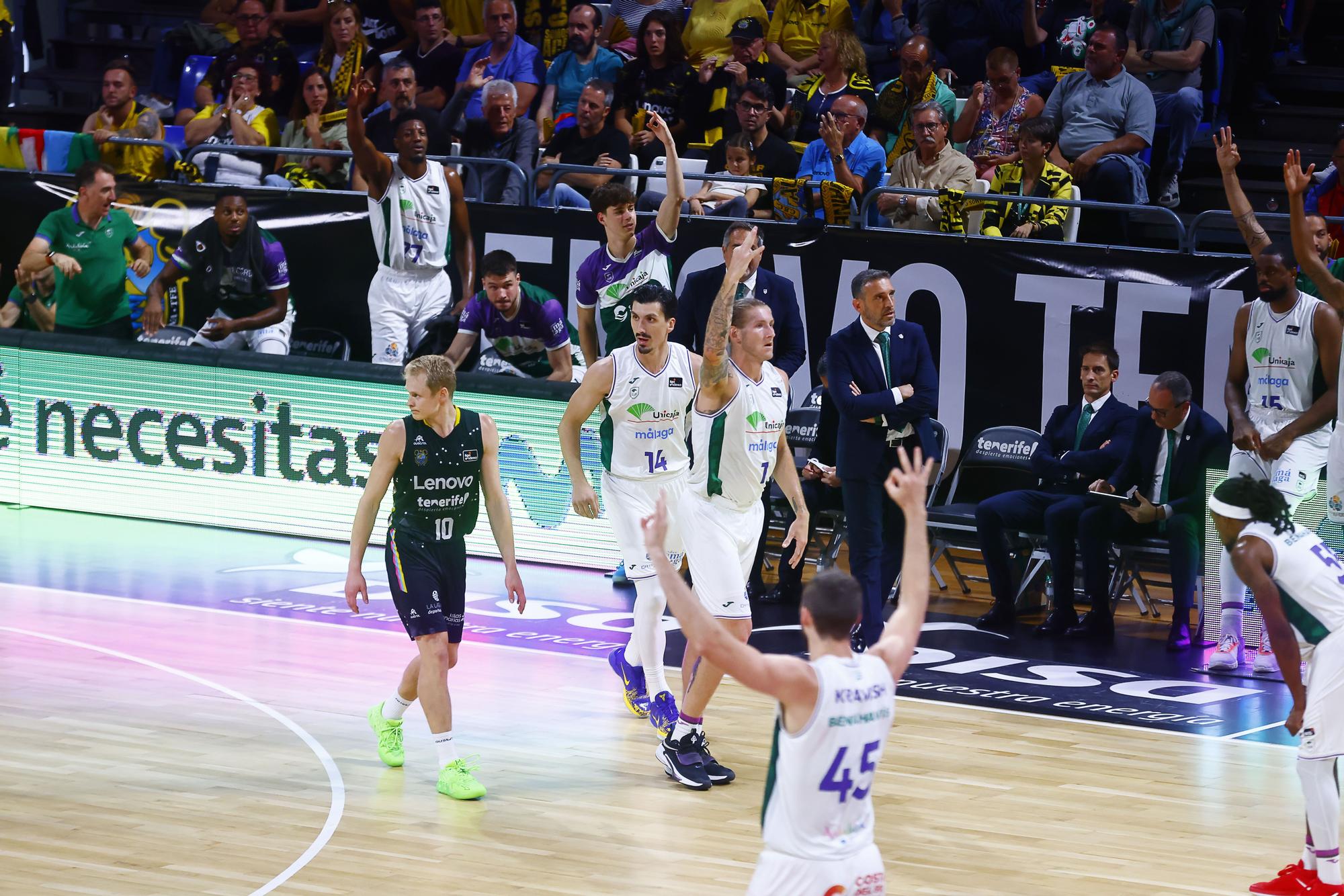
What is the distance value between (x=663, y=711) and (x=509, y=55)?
8.37 meters

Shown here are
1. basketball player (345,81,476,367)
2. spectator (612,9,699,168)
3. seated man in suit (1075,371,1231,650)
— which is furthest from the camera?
spectator (612,9,699,168)

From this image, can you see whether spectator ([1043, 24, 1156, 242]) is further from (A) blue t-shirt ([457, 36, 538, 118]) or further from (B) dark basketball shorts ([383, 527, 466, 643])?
(B) dark basketball shorts ([383, 527, 466, 643])

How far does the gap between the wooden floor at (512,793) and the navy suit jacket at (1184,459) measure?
2195 mm

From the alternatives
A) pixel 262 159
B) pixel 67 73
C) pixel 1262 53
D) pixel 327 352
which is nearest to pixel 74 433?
pixel 327 352

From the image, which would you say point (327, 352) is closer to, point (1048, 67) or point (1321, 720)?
point (1048, 67)

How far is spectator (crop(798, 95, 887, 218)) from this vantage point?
42.0 ft

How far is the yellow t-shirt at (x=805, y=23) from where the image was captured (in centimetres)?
1498

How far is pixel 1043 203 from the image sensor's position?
1153cm

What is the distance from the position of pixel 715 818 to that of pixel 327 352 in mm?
7982

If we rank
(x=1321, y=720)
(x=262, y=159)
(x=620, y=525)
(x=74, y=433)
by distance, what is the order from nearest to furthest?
(x=1321, y=720), (x=620, y=525), (x=74, y=433), (x=262, y=159)

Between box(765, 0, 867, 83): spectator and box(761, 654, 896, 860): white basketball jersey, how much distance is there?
10656 mm

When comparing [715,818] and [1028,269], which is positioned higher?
[1028,269]

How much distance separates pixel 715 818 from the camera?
7453 millimetres

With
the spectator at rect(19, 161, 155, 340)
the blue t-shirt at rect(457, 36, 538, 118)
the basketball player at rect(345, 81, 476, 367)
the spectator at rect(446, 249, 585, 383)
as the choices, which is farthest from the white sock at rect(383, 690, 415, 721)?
the blue t-shirt at rect(457, 36, 538, 118)
